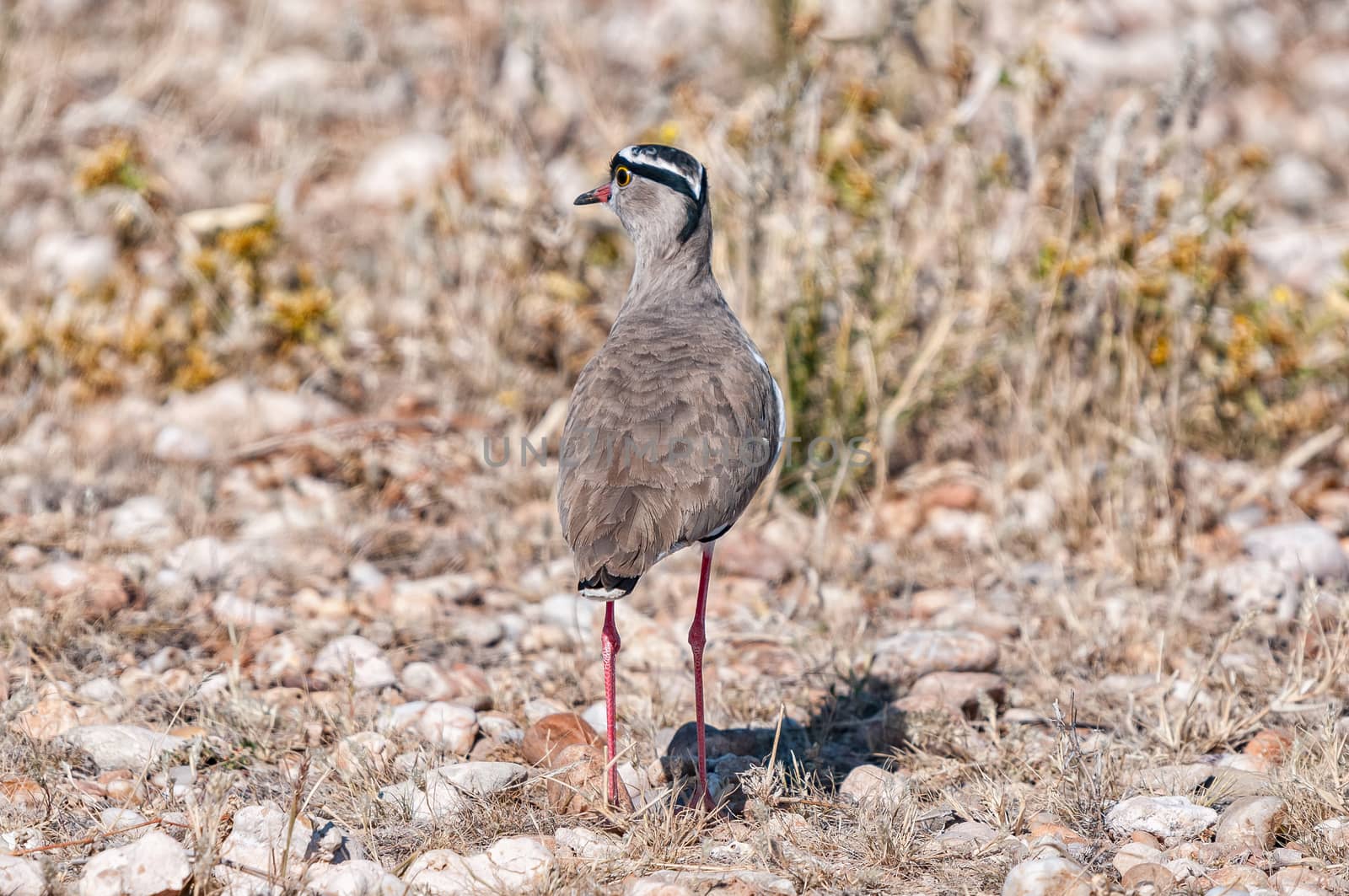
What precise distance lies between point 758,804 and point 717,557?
2.14m

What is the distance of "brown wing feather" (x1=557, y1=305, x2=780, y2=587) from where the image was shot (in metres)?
3.87

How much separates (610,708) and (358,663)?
1.23 meters

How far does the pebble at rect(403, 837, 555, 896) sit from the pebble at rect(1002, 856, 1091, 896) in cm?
112

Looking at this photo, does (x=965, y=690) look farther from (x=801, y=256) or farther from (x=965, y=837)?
(x=801, y=256)

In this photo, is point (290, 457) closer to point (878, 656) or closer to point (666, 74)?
point (666, 74)

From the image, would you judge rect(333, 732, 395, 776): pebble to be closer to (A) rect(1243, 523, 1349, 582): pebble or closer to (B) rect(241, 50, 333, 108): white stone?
(A) rect(1243, 523, 1349, 582): pebble

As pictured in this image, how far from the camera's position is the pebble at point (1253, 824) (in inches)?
139

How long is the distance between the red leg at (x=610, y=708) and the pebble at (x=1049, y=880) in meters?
1.08

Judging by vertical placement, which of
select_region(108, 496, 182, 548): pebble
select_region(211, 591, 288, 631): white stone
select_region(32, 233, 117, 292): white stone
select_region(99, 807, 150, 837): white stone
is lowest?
select_region(99, 807, 150, 837): white stone

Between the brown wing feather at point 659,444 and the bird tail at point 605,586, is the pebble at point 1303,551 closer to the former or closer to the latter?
the brown wing feather at point 659,444

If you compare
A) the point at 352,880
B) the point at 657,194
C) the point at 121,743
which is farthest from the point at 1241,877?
the point at 121,743

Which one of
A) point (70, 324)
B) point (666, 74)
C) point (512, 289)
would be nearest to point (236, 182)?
point (70, 324)

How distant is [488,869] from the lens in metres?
3.41

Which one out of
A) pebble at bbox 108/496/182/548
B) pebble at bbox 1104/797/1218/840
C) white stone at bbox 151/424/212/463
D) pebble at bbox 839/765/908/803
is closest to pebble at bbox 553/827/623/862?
pebble at bbox 839/765/908/803
